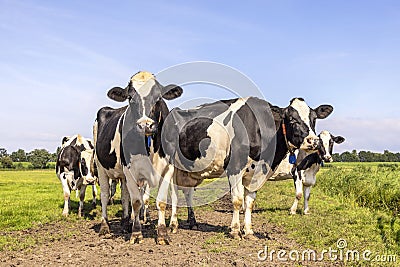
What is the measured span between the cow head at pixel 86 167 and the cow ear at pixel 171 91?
5410mm

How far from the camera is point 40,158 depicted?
85.4 metres

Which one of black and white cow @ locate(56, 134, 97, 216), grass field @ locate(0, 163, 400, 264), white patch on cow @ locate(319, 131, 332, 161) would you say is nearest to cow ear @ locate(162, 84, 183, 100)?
grass field @ locate(0, 163, 400, 264)

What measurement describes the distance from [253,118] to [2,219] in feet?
26.4

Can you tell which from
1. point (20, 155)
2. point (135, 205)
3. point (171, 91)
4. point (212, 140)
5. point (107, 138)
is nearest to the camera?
point (135, 205)

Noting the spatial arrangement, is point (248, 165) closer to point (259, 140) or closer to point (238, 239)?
point (259, 140)

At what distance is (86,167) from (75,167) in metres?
0.95

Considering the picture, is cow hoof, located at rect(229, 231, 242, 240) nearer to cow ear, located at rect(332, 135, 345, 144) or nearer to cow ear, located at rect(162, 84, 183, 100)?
cow ear, located at rect(162, 84, 183, 100)

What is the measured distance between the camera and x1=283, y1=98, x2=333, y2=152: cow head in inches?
338

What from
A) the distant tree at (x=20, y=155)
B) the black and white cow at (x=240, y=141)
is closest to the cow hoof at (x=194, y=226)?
the black and white cow at (x=240, y=141)

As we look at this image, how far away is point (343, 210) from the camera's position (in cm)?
1405

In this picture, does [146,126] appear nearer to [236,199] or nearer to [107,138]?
[107,138]

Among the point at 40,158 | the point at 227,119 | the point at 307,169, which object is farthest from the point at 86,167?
the point at 40,158

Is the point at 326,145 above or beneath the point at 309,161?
above

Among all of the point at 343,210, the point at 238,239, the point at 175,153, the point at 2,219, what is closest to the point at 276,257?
the point at 238,239
